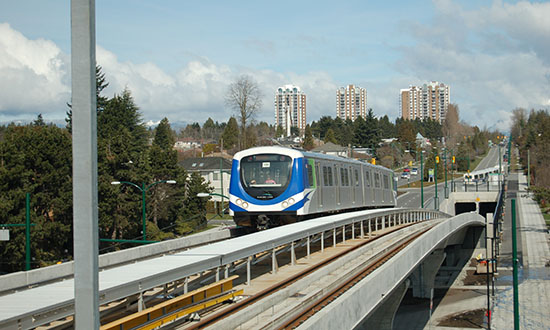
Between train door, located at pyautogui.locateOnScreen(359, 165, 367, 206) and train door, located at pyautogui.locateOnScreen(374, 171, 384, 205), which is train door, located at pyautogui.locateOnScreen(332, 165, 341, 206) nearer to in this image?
train door, located at pyautogui.locateOnScreen(359, 165, 367, 206)

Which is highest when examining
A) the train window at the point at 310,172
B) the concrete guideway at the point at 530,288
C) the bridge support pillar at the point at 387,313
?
the train window at the point at 310,172

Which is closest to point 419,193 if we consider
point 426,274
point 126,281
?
point 426,274

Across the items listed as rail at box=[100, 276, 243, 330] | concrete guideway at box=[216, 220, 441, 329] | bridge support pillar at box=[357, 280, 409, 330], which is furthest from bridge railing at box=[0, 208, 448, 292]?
bridge support pillar at box=[357, 280, 409, 330]

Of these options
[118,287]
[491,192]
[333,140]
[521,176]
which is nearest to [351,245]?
[118,287]

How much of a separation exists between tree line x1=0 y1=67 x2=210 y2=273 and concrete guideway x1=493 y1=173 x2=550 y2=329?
2021cm

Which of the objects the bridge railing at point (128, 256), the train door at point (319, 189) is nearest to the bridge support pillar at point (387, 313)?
the bridge railing at point (128, 256)

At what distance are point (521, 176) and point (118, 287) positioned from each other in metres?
130

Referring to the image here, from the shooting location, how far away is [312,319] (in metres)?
10.4

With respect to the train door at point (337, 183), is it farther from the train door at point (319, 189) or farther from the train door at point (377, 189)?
the train door at point (377, 189)

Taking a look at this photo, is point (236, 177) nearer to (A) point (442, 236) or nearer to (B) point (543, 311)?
(A) point (442, 236)

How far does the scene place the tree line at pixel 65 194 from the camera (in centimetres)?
4072

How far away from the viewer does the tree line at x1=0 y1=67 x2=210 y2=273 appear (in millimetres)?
40719

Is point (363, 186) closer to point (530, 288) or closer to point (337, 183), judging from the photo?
point (337, 183)

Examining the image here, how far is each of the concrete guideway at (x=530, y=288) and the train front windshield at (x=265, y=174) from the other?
66.7ft
